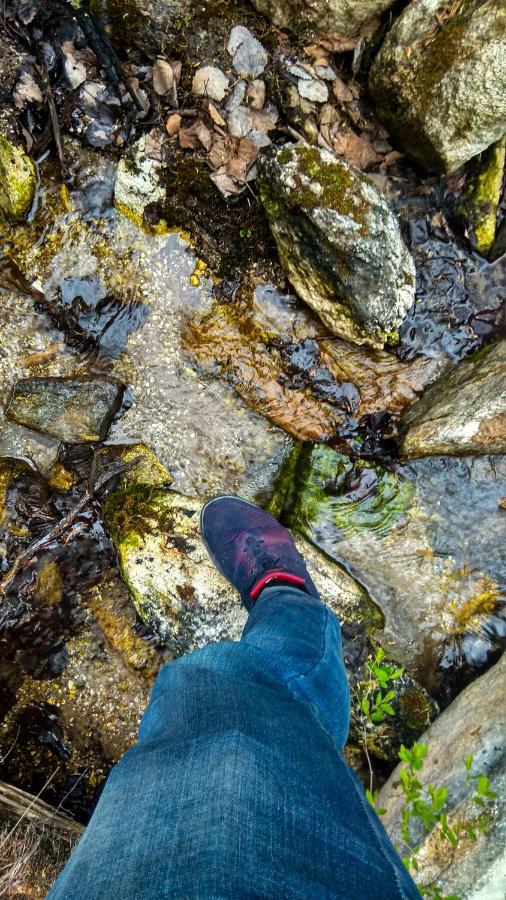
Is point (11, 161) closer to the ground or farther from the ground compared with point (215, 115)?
farther from the ground

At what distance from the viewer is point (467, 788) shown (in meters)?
2.17

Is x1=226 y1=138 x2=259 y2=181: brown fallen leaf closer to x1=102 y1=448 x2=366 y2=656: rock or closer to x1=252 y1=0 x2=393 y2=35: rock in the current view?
x1=252 y1=0 x2=393 y2=35: rock

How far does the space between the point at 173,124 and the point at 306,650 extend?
8.13 feet

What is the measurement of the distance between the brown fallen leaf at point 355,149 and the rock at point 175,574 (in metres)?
→ 1.96

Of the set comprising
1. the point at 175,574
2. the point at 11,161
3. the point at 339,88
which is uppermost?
the point at 11,161

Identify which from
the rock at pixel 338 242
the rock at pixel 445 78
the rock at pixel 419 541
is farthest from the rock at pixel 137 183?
the rock at pixel 419 541

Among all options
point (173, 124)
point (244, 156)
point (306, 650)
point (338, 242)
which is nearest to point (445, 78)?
point (338, 242)

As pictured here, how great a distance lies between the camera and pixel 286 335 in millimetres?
2730

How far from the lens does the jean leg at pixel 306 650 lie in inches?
64.5

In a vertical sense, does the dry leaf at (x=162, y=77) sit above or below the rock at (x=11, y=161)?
below

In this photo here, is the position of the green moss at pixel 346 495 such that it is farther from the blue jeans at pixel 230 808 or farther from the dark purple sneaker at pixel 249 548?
the blue jeans at pixel 230 808

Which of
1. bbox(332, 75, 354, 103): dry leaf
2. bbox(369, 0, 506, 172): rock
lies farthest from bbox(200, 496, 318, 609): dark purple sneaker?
bbox(332, 75, 354, 103): dry leaf

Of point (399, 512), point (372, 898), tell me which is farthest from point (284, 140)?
point (372, 898)

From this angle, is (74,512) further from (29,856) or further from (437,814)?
(437,814)
